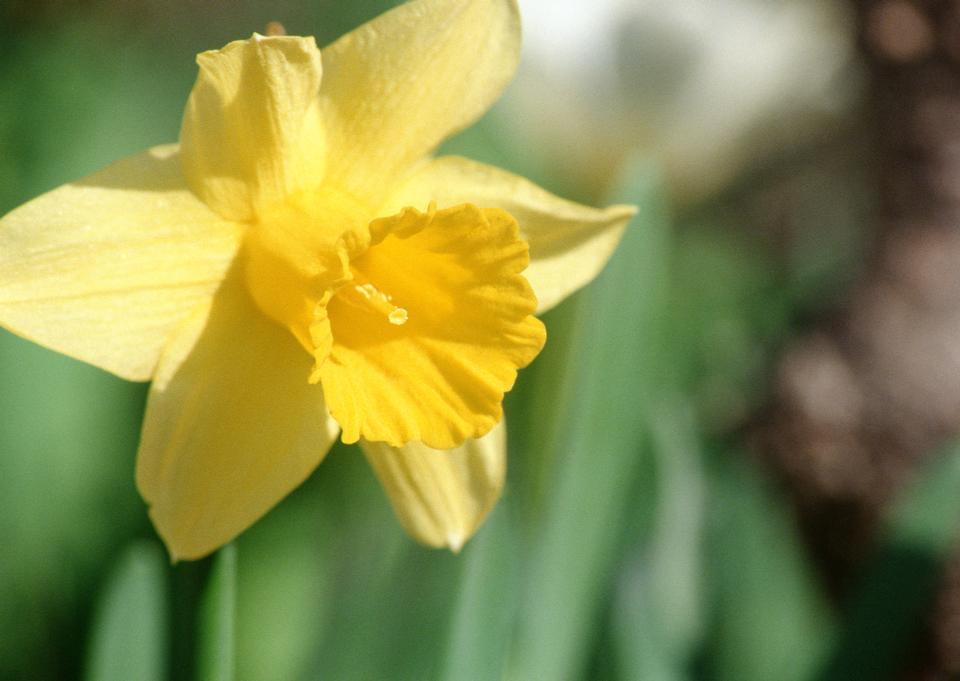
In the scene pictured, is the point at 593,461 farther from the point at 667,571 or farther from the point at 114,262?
the point at 114,262

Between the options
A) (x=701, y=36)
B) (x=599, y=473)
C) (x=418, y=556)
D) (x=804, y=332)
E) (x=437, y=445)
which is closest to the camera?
(x=437, y=445)

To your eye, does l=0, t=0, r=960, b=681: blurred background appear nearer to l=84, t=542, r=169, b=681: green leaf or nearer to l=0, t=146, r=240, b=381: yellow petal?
l=84, t=542, r=169, b=681: green leaf

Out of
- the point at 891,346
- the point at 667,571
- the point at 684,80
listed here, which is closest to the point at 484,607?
the point at 667,571

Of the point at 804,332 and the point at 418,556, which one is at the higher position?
the point at 418,556

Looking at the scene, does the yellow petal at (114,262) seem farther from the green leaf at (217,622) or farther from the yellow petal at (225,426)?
the green leaf at (217,622)

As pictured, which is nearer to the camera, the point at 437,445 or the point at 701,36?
the point at 437,445

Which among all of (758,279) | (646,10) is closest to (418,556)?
(758,279)

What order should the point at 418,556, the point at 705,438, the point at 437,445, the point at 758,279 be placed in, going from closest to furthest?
the point at 437,445
the point at 418,556
the point at 705,438
the point at 758,279

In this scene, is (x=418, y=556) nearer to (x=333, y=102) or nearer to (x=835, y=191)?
(x=333, y=102)
